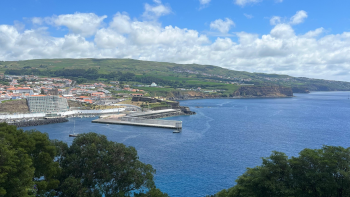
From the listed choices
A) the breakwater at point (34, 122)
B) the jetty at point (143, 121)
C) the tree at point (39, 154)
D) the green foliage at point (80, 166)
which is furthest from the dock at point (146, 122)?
the tree at point (39, 154)

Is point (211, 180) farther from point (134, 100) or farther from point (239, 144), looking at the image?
point (134, 100)

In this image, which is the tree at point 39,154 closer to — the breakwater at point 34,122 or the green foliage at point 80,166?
the green foliage at point 80,166

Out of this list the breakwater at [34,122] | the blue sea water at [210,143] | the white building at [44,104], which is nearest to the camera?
the blue sea water at [210,143]

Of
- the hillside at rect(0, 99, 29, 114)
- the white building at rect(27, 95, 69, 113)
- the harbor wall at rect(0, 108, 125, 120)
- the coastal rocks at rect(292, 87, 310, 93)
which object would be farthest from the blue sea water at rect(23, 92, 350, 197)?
the coastal rocks at rect(292, 87, 310, 93)

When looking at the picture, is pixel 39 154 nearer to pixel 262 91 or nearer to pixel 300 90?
pixel 262 91

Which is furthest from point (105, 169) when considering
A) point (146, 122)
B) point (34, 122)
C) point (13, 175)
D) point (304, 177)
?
point (34, 122)
